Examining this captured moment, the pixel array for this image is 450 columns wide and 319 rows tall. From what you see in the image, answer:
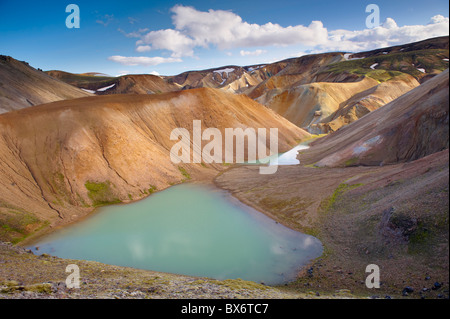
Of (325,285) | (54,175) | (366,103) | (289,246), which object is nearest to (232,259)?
(289,246)

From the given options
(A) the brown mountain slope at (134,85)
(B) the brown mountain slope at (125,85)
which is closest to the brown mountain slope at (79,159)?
(A) the brown mountain slope at (134,85)

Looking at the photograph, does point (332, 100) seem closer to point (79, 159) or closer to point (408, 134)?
point (408, 134)

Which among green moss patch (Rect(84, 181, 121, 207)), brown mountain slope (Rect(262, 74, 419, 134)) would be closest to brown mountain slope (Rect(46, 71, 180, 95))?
brown mountain slope (Rect(262, 74, 419, 134))

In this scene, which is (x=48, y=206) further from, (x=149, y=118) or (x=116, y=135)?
(x=149, y=118)

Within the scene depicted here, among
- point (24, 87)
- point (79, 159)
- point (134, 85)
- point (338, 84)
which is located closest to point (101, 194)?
point (79, 159)

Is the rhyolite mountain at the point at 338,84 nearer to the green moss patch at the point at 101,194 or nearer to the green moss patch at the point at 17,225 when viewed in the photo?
the green moss patch at the point at 101,194
